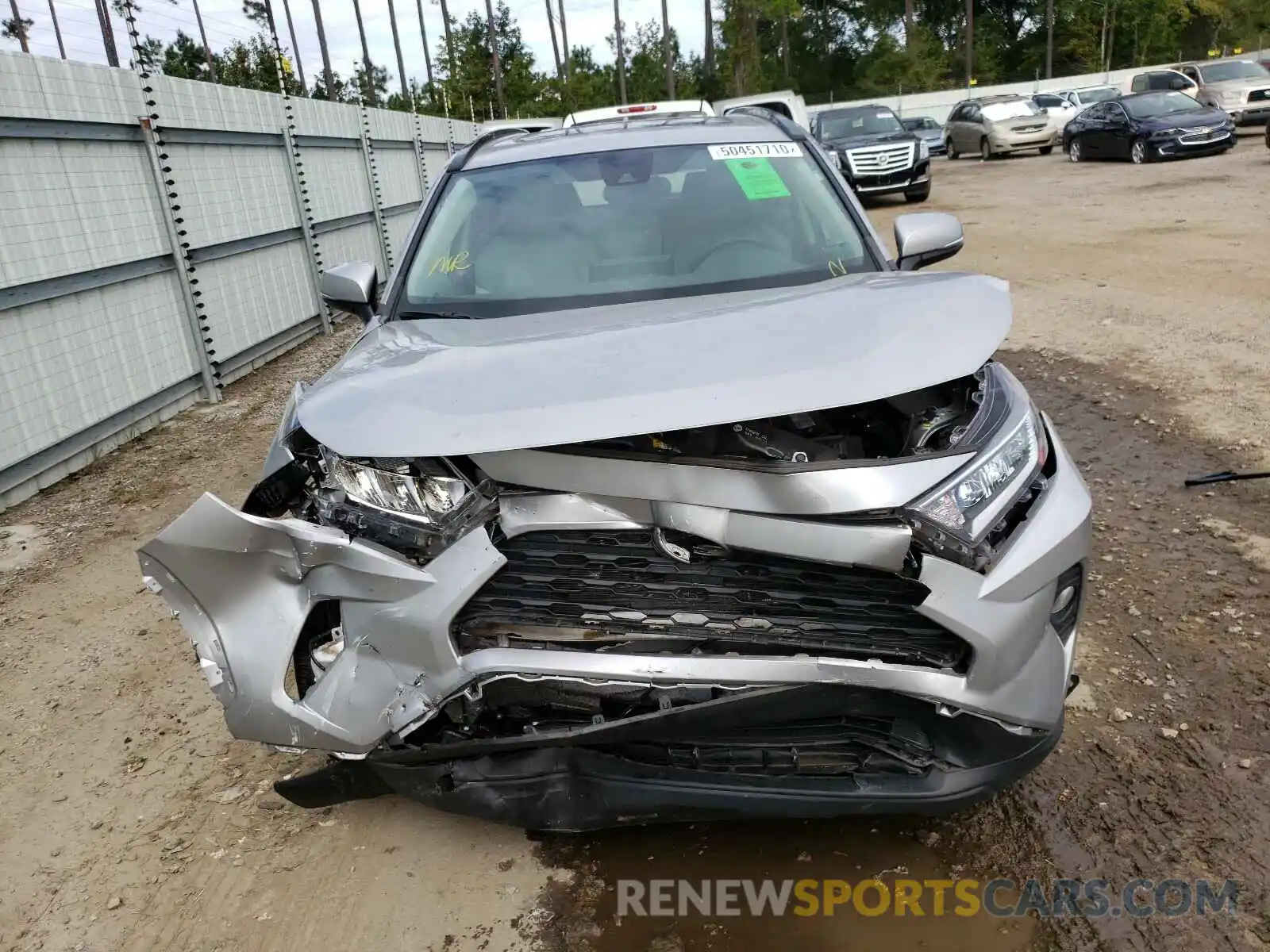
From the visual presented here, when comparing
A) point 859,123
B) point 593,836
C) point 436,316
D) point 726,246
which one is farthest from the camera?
point 859,123

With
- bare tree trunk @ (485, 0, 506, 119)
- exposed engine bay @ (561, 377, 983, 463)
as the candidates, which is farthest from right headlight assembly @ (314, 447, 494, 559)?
bare tree trunk @ (485, 0, 506, 119)

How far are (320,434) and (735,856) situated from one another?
4.80ft

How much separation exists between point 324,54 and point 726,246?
142ft

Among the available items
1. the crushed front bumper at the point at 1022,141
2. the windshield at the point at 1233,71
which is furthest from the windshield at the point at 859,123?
the windshield at the point at 1233,71

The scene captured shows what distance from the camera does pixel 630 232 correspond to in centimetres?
342

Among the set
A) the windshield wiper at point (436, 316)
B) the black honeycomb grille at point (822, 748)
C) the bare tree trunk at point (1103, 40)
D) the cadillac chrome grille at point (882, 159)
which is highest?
the bare tree trunk at point (1103, 40)

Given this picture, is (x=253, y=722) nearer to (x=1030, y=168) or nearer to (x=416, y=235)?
(x=416, y=235)

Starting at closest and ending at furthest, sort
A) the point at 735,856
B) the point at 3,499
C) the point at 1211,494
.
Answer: the point at 735,856, the point at 1211,494, the point at 3,499

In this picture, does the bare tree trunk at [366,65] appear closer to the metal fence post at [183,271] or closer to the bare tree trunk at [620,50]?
the bare tree trunk at [620,50]

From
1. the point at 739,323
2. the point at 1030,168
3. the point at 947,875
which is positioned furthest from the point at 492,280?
the point at 1030,168

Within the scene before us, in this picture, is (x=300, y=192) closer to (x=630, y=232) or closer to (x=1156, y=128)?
(x=630, y=232)

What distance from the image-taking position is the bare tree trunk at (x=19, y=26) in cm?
3142

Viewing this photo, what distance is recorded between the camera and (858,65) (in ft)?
220

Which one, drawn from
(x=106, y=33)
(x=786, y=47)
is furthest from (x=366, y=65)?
(x=786, y=47)
